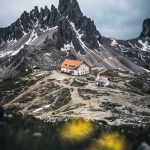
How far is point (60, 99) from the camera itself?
133 metres

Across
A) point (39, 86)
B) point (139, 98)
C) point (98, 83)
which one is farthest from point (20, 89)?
point (139, 98)

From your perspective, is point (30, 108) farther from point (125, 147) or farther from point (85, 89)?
point (125, 147)

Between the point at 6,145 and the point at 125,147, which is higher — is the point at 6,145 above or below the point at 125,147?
above

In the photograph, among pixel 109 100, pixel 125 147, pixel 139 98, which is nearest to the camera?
pixel 125 147

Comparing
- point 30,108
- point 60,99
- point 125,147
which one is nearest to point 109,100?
point 60,99

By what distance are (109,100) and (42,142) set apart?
96198 mm

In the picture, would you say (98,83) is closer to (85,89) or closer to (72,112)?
(85,89)

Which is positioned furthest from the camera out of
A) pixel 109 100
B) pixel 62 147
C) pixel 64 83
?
pixel 64 83

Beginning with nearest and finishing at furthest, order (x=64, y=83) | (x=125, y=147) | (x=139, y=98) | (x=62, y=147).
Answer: (x=62, y=147)
(x=125, y=147)
(x=139, y=98)
(x=64, y=83)

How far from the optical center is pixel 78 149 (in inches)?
1230

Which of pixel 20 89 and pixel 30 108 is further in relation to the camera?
pixel 20 89

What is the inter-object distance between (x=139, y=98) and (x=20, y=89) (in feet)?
175

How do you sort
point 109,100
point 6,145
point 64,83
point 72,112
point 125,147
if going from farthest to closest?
1. point 64,83
2. point 109,100
3. point 72,112
4. point 125,147
5. point 6,145

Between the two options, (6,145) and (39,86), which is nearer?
Answer: (6,145)
